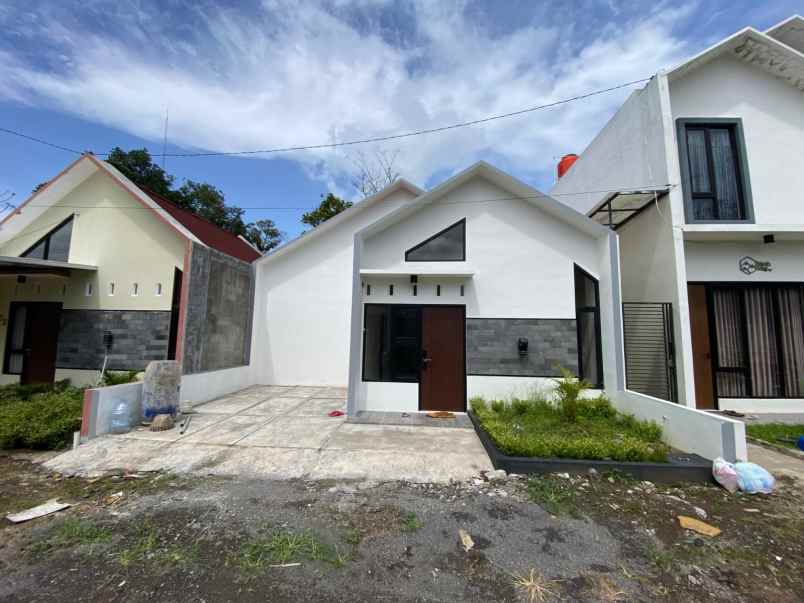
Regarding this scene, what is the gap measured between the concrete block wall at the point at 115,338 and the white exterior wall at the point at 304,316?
2.45 metres

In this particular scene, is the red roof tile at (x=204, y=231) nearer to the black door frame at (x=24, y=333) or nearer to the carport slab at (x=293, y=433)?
the black door frame at (x=24, y=333)

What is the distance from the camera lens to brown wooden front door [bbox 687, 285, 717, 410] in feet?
23.5

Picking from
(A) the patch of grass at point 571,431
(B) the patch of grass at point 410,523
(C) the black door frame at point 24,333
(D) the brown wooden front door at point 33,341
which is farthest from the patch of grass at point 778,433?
(C) the black door frame at point 24,333

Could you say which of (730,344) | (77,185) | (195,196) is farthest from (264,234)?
(730,344)

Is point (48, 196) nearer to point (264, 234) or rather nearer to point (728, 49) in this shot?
point (728, 49)

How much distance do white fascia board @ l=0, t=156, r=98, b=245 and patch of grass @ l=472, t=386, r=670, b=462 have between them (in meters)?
11.4

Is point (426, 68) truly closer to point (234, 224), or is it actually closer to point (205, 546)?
point (205, 546)

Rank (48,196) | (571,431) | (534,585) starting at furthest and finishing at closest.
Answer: (48,196), (571,431), (534,585)

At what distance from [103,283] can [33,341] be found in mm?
2735

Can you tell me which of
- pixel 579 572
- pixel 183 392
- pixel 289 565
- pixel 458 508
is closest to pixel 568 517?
pixel 579 572

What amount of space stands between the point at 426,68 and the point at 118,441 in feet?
34.9

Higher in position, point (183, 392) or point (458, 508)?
point (183, 392)

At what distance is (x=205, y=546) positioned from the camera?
2.80 meters

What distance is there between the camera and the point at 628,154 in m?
8.23
